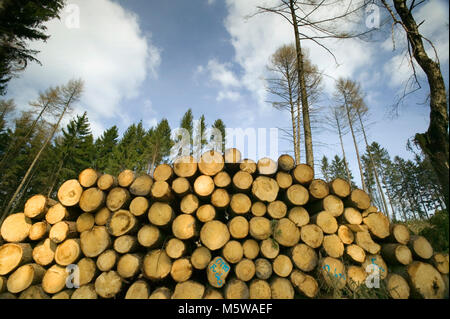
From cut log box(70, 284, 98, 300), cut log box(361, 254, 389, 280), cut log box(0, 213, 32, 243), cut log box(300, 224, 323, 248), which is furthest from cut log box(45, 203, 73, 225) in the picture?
cut log box(361, 254, 389, 280)

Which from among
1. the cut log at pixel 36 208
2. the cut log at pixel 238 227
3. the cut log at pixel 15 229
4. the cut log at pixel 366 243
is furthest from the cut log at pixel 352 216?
the cut log at pixel 15 229

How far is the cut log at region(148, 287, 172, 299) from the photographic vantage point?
196 cm

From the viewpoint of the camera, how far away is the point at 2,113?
42.0ft

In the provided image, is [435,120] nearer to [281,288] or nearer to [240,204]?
[240,204]

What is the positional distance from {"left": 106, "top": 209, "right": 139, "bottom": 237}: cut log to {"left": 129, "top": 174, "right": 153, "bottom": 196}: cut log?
272mm

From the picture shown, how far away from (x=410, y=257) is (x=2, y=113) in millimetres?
21206

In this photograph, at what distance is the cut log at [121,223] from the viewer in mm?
2250

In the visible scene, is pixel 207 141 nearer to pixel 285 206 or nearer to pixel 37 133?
pixel 37 133

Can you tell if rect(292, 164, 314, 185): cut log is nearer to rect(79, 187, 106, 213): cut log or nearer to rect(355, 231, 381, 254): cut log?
rect(355, 231, 381, 254): cut log

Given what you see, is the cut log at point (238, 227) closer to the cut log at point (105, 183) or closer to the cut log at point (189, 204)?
the cut log at point (189, 204)

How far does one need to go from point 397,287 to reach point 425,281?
0.29 meters

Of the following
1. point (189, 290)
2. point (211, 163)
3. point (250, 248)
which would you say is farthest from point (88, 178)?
point (250, 248)

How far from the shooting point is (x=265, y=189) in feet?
7.73
